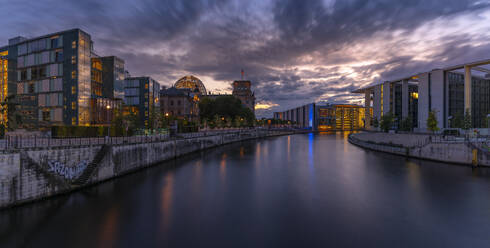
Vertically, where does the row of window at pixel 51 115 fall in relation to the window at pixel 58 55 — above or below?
below

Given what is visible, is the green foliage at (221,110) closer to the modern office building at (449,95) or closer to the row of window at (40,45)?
the row of window at (40,45)

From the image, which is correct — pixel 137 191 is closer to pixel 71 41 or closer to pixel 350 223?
pixel 350 223

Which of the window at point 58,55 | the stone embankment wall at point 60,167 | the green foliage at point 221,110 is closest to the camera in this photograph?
the stone embankment wall at point 60,167

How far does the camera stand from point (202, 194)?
22859 millimetres

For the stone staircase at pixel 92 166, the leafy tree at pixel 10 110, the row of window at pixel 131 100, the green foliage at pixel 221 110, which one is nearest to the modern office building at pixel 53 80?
the leafy tree at pixel 10 110

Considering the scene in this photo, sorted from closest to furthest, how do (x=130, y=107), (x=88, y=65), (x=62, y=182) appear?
(x=62, y=182) < (x=88, y=65) < (x=130, y=107)

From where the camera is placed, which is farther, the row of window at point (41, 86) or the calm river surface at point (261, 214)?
the row of window at point (41, 86)

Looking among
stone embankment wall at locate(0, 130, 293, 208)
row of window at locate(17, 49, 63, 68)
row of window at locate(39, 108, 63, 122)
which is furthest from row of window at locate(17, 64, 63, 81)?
stone embankment wall at locate(0, 130, 293, 208)

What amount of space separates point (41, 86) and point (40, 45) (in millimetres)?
9338

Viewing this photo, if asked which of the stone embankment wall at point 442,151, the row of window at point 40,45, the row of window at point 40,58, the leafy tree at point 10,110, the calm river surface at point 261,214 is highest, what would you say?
the row of window at point 40,45

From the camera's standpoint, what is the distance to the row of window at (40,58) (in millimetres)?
46625

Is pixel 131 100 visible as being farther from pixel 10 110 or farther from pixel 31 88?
pixel 10 110

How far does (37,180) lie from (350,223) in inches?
989

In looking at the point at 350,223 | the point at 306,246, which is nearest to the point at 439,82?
the point at 350,223
